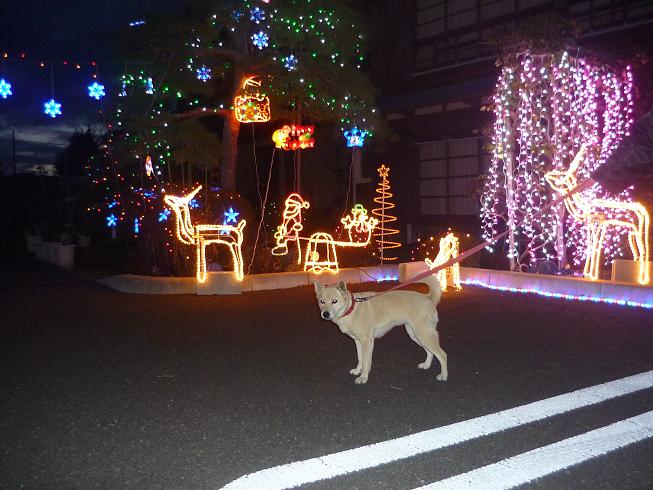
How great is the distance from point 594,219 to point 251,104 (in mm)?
7192

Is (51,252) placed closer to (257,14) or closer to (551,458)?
(257,14)

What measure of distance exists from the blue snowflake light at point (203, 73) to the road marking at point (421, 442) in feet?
35.5

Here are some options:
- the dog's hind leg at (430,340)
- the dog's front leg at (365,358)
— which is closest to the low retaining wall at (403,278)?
the dog's hind leg at (430,340)

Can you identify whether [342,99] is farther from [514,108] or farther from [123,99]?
[123,99]

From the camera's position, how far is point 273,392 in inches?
199

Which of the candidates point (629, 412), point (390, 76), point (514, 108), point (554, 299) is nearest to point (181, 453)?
point (629, 412)

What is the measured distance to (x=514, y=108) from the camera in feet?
39.7

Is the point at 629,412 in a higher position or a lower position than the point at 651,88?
lower

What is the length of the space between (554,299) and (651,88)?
4.58 metres

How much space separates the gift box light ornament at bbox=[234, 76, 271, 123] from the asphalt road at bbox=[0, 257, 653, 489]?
17.8 feet

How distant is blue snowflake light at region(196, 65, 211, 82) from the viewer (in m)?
13.4

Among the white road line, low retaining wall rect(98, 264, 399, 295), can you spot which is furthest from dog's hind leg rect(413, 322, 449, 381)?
low retaining wall rect(98, 264, 399, 295)

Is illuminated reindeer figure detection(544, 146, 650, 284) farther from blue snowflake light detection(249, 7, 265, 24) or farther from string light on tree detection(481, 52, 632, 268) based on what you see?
blue snowflake light detection(249, 7, 265, 24)

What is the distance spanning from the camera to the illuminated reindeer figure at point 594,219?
10.4 meters
